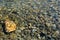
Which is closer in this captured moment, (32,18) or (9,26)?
(9,26)

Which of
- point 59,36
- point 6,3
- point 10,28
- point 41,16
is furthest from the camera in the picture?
point 6,3

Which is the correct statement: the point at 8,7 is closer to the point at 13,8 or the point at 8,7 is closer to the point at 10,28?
the point at 13,8

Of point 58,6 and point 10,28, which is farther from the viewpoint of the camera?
point 58,6

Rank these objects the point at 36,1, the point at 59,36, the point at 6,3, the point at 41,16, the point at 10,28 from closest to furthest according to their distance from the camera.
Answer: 1. the point at 10,28
2. the point at 59,36
3. the point at 41,16
4. the point at 6,3
5. the point at 36,1

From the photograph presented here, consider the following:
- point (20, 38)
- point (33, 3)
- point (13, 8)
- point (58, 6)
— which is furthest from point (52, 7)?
point (20, 38)

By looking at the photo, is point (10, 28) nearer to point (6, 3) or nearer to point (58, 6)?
point (6, 3)

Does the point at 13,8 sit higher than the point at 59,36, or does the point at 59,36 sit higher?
the point at 13,8

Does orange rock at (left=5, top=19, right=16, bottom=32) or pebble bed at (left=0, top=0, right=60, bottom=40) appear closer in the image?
orange rock at (left=5, top=19, right=16, bottom=32)

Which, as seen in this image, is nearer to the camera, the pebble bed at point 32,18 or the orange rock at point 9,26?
the orange rock at point 9,26
